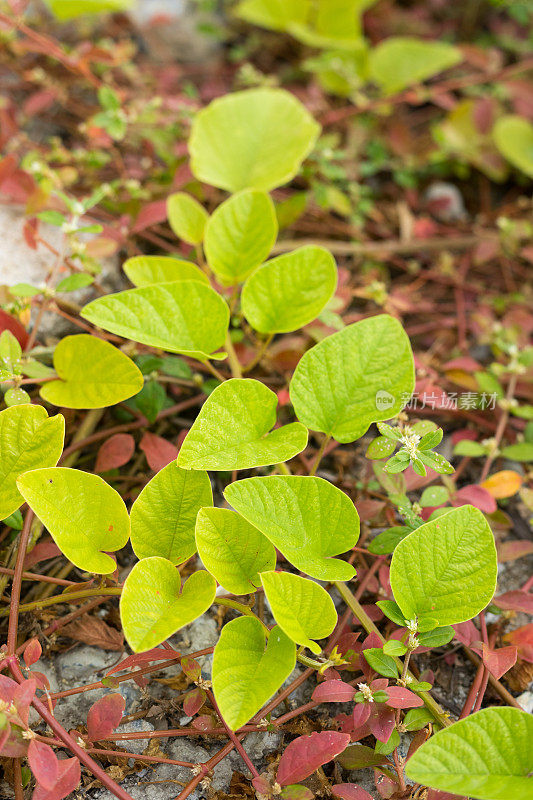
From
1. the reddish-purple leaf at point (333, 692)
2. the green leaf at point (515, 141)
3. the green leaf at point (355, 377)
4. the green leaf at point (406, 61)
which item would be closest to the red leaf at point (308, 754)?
the reddish-purple leaf at point (333, 692)

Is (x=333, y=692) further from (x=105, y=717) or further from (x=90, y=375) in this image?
(x=90, y=375)

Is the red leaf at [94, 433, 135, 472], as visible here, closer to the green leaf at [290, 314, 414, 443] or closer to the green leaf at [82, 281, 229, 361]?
the green leaf at [82, 281, 229, 361]

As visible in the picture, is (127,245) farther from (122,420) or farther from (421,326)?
(421,326)

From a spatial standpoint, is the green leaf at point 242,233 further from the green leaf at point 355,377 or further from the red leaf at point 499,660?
the red leaf at point 499,660

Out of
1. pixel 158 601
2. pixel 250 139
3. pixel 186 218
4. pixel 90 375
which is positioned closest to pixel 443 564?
pixel 158 601

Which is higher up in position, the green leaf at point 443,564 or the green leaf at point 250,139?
the green leaf at point 250,139

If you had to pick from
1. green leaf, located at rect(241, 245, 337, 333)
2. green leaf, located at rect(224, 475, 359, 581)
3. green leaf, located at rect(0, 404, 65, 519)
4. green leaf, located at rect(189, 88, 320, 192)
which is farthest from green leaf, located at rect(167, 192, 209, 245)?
green leaf, located at rect(224, 475, 359, 581)
